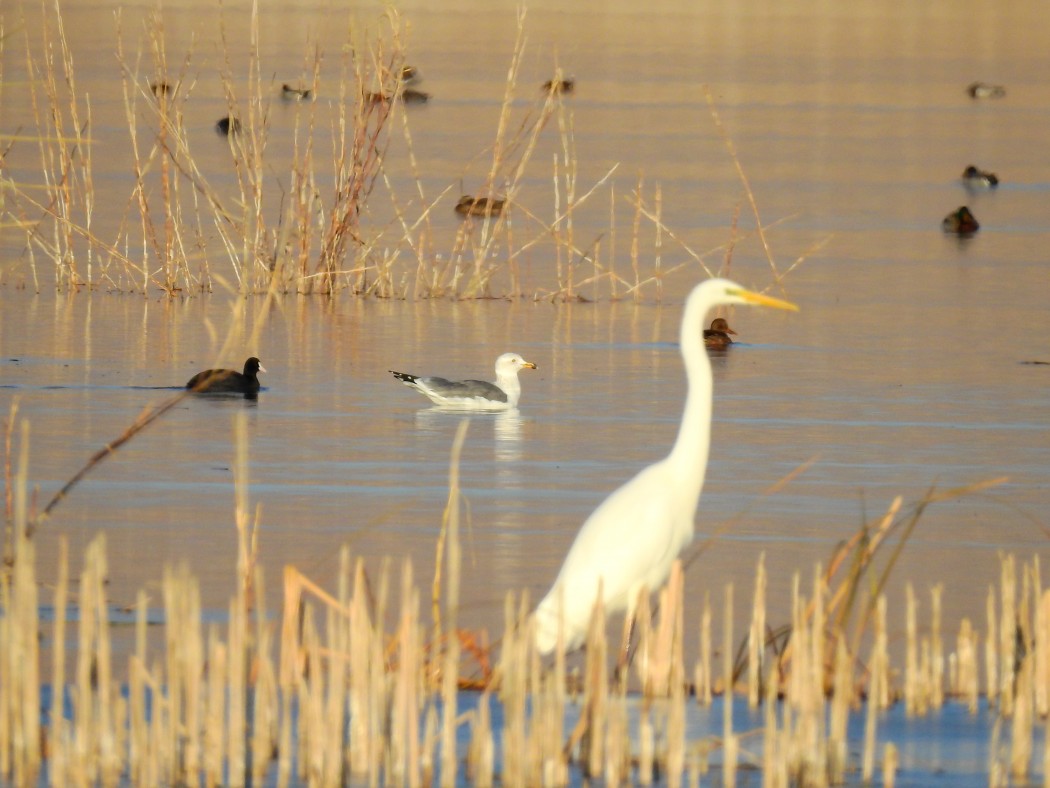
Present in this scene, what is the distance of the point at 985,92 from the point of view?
157ft

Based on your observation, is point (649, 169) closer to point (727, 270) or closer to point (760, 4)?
point (727, 270)

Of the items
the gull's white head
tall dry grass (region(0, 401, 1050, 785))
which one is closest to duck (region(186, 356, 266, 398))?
the gull's white head

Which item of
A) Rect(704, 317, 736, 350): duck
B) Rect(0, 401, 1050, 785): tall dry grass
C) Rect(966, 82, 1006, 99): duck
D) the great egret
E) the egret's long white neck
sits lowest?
Rect(0, 401, 1050, 785): tall dry grass

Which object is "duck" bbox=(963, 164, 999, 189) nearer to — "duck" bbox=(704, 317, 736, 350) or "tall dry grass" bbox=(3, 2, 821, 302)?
"tall dry grass" bbox=(3, 2, 821, 302)

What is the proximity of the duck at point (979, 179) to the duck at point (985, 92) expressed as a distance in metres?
19.4

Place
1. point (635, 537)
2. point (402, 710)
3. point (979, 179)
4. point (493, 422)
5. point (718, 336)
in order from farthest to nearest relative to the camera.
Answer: point (979, 179) < point (718, 336) < point (493, 422) < point (635, 537) < point (402, 710)

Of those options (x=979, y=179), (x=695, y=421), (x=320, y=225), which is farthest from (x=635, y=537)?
(x=979, y=179)

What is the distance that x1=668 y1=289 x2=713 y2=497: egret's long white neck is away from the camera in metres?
6.79

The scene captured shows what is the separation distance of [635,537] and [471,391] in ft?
20.4

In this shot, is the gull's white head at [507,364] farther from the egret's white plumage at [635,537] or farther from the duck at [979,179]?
the duck at [979,179]

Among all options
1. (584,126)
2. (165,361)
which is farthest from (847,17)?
(165,361)

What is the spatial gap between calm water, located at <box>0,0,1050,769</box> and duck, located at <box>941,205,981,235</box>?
0.80 feet

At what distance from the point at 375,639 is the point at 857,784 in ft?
4.22

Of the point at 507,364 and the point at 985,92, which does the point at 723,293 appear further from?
the point at 985,92
